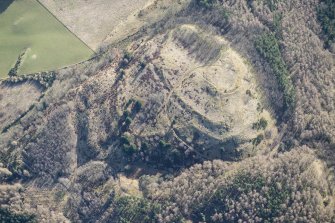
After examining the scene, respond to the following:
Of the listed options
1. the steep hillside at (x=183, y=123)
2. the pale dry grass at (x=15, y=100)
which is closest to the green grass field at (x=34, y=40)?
the steep hillside at (x=183, y=123)

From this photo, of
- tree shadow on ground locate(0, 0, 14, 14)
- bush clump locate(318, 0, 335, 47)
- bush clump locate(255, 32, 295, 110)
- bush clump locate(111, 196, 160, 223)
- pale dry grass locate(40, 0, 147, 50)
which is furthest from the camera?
tree shadow on ground locate(0, 0, 14, 14)

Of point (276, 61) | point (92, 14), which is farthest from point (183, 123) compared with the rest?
point (92, 14)

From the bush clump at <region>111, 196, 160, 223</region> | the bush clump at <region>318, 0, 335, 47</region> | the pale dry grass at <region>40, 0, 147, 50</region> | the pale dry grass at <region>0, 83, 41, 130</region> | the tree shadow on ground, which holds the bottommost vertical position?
the bush clump at <region>111, 196, 160, 223</region>

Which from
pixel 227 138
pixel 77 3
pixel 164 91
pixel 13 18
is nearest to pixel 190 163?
pixel 227 138

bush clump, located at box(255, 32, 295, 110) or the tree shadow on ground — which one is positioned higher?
bush clump, located at box(255, 32, 295, 110)

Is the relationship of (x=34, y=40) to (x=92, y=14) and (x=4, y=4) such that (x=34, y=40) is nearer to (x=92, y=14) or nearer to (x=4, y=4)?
(x=4, y=4)

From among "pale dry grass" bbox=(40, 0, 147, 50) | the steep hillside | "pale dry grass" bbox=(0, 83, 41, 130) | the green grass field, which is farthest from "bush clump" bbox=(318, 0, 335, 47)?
"pale dry grass" bbox=(0, 83, 41, 130)

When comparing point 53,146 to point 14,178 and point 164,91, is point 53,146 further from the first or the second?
point 164,91

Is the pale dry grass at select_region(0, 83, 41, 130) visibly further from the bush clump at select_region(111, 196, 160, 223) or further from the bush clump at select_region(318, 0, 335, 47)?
the bush clump at select_region(318, 0, 335, 47)

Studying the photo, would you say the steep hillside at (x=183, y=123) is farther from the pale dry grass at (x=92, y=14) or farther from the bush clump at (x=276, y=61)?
the pale dry grass at (x=92, y=14)
